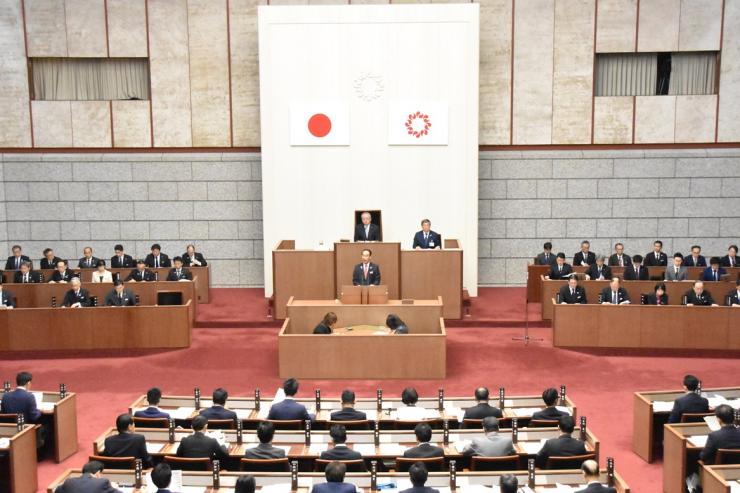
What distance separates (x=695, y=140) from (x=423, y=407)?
30.9 feet

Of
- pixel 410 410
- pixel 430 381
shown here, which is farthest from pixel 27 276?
pixel 410 410

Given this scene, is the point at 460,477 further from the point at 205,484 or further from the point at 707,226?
the point at 707,226

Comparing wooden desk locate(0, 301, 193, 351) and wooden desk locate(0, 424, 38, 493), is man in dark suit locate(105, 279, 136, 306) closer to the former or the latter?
wooden desk locate(0, 301, 193, 351)

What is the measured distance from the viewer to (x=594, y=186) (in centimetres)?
1493

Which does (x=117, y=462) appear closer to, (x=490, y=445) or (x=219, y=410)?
(x=219, y=410)

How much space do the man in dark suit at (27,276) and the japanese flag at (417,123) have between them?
6.22 meters

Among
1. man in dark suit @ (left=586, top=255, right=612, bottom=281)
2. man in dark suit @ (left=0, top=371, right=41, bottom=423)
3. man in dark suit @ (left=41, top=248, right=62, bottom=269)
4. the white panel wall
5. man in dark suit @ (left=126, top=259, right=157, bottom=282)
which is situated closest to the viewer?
man in dark suit @ (left=0, top=371, right=41, bottom=423)

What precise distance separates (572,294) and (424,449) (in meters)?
5.78

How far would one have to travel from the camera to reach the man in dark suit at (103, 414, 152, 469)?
6.45 m

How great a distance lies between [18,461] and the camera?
22.8 feet

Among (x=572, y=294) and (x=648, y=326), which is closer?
(x=648, y=326)

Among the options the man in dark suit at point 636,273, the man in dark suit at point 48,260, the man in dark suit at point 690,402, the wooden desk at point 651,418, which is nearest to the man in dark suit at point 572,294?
the man in dark suit at point 636,273

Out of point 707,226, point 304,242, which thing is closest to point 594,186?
point 707,226

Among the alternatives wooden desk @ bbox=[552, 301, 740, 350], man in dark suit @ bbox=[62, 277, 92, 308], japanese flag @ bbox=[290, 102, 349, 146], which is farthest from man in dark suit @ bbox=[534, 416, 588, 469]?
japanese flag @ bbox=[290, 102, 349, 146]
